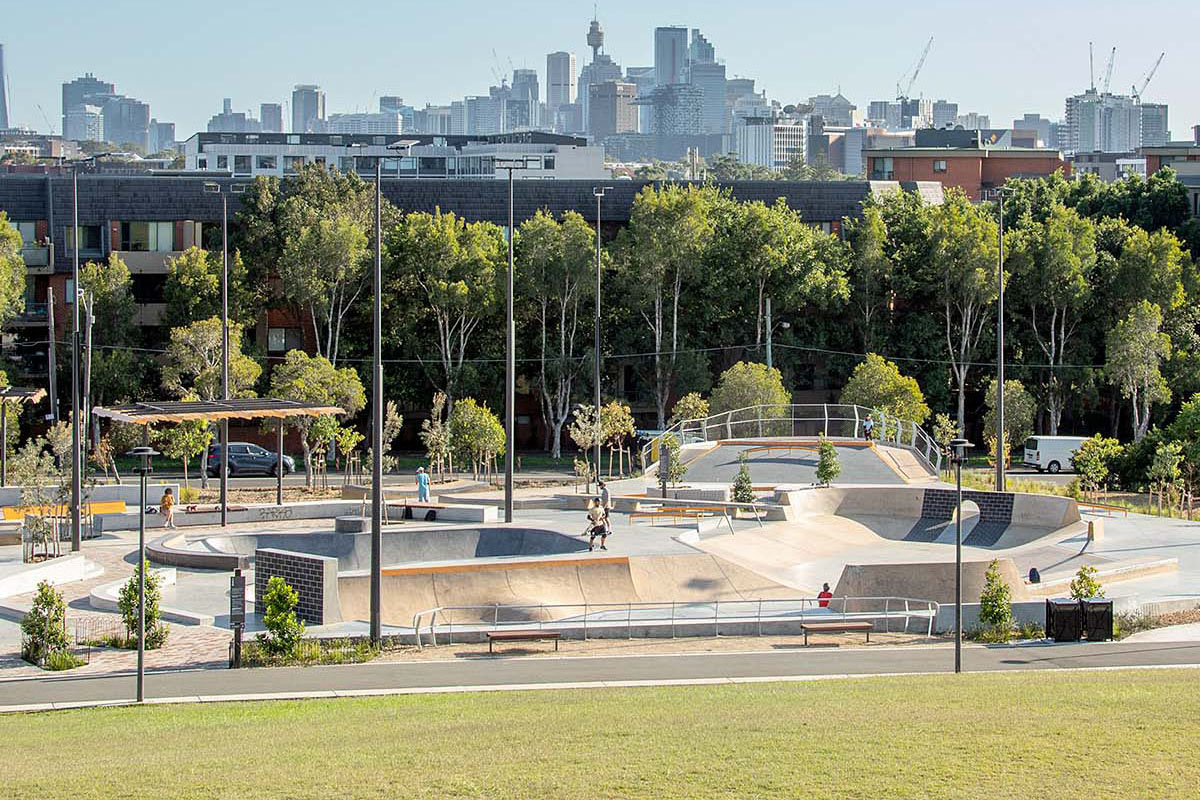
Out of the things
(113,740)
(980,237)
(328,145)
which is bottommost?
(113,740)

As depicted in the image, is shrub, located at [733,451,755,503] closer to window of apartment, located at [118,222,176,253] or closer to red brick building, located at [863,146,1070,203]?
window of apartment, located at [118,222,176,253]

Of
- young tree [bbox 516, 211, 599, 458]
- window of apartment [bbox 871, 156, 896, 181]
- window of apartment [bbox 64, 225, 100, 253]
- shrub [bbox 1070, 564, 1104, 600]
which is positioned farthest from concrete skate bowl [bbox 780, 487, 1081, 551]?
window of apartment [bbox 871, 156, 896, 181]

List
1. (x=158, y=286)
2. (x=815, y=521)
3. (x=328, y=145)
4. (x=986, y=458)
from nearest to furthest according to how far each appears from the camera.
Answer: (x=815, y=521) < (x=986, y=458) < (x=158, y=286) < (x=328, y=145)

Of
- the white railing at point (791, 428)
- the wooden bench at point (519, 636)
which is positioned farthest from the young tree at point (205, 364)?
the wooden bench at point (519, 636)

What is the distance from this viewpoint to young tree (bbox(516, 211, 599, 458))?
68.2 meters

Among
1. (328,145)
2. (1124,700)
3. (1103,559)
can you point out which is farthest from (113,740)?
(328,145)

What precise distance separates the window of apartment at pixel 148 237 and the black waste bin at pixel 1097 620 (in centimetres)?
5533

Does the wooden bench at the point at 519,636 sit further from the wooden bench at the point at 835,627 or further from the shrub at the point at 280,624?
the wooden bench at the point at 835,627

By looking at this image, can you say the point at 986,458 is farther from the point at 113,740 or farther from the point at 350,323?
the point at 113,740

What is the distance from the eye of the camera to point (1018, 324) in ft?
239

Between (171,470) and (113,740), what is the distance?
153ft

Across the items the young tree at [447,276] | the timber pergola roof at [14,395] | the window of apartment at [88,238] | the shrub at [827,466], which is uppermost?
the window of apartment at [88,238]

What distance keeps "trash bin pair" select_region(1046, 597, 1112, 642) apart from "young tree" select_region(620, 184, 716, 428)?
4106 centimetres

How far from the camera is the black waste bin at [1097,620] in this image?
90.3 feet
